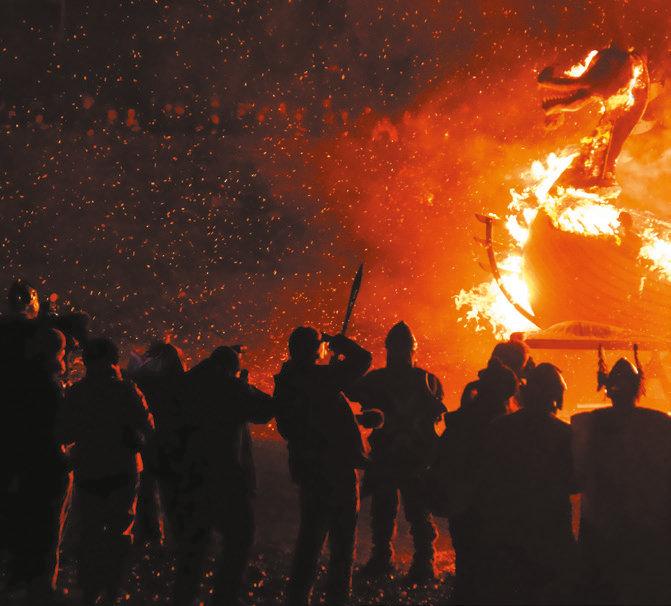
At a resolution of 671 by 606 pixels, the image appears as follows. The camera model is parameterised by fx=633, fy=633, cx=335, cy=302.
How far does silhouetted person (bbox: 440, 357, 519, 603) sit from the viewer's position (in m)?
3.24

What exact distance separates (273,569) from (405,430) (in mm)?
1733

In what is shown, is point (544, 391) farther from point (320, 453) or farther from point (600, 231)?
point (600, 231)

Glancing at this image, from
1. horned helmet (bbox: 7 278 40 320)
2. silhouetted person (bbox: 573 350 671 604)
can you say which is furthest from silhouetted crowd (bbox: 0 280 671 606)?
horned helmet (bbox: 7 278 40 320)

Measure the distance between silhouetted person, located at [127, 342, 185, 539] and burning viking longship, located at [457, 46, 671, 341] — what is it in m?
4.56

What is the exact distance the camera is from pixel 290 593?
3.78 metres

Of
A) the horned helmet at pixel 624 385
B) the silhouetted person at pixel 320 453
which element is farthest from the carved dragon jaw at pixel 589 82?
the horned helmet at pixel 624 385

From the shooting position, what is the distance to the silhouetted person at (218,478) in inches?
147

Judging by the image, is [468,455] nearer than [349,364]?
Yes

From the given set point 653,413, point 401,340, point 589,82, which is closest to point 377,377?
point 401,340

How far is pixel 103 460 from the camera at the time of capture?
12.9 ft

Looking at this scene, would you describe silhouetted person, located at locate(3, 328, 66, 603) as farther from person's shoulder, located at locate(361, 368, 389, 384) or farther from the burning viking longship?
the burning viking longship

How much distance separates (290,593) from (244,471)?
0.76 metres

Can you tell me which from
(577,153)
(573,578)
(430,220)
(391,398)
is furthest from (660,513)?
(430,220)

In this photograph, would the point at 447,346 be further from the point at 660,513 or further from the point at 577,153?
the point at 660,513
